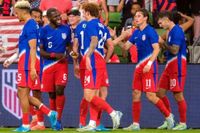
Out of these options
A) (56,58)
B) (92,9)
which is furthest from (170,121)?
(92,9)

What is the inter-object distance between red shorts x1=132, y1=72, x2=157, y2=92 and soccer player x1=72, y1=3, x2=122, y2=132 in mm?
894

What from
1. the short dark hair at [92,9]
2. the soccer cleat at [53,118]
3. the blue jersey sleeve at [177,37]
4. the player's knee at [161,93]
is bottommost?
the soccer cleat at [53,118]

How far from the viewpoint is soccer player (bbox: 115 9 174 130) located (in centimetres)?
1795

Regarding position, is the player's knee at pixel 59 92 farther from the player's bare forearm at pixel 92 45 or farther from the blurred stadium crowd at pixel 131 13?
the blurred stadium crowd at pixel 131 13

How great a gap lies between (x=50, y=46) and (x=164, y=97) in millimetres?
2396

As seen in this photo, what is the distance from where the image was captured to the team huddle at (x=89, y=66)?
55.7ft

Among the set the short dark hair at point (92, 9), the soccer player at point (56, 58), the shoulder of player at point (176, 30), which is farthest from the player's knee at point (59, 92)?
the shoulder of player at point (176, 30)

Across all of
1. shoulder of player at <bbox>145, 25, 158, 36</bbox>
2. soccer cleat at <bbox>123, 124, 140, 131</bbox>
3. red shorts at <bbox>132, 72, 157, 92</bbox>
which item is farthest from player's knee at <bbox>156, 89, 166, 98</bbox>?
shoulder of player at <bbox>145, 25, 158, 36</bbox>

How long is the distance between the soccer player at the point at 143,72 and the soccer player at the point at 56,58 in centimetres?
128

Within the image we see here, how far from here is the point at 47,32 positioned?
17.9 metres

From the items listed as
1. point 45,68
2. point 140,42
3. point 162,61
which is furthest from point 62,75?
point 162,61

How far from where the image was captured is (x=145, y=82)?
18.0 metres

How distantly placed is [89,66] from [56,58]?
1126 mm

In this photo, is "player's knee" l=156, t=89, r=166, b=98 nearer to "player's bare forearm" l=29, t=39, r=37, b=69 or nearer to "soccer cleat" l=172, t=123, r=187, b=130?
"soccer cleat" l=172, t=123, r=187, b=130
